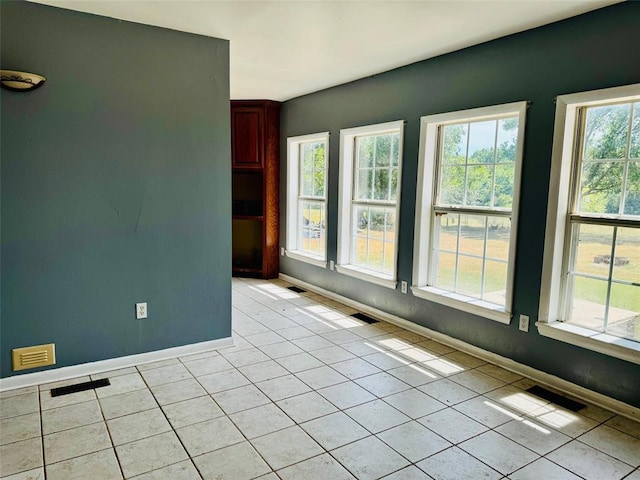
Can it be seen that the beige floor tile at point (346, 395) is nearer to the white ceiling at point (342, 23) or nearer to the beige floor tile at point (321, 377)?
the beige floor tile at point (321, 377)

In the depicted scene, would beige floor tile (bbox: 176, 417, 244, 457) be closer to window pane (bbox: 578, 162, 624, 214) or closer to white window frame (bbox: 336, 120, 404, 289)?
white window frame (bbox: 336, 120, 404, 289)

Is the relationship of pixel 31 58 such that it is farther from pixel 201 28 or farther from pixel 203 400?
pixel 203 400

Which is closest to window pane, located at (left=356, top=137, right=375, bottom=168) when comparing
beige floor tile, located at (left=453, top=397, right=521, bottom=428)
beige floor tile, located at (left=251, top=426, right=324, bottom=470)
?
beige floor tile, located at (left=453, top=397, right=521, bottom=428)

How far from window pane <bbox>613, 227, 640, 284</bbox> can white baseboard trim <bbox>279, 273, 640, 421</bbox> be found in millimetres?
713

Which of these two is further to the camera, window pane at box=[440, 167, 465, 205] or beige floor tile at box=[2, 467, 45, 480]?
window pane at box=[440, 167, 465, 205]

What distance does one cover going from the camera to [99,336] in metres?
3.06

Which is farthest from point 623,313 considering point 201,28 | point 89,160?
point 89,160

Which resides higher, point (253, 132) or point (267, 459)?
point (253, 132)

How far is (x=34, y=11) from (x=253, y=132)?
326 cm

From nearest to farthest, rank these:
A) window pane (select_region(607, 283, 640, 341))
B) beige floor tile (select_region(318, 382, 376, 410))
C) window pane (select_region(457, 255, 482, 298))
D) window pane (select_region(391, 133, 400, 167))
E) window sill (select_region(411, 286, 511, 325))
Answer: window pane (select_region(607, 283, 640, 341)) < beige floor tile (select_region(318, 382, 376, 410)) < window sill (select_region(411, 286, 511, 325)) < window pane (select_region(457, 255, 482, 298)) < window pane (select_region(391, 133, 400, 167))

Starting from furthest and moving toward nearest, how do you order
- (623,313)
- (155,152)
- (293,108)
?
1. (293,108)
2. (155,152)
3. (623,313)

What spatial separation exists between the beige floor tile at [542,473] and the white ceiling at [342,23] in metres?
2.54

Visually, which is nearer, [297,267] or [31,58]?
[31,58]

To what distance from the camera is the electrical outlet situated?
10.5 feet
